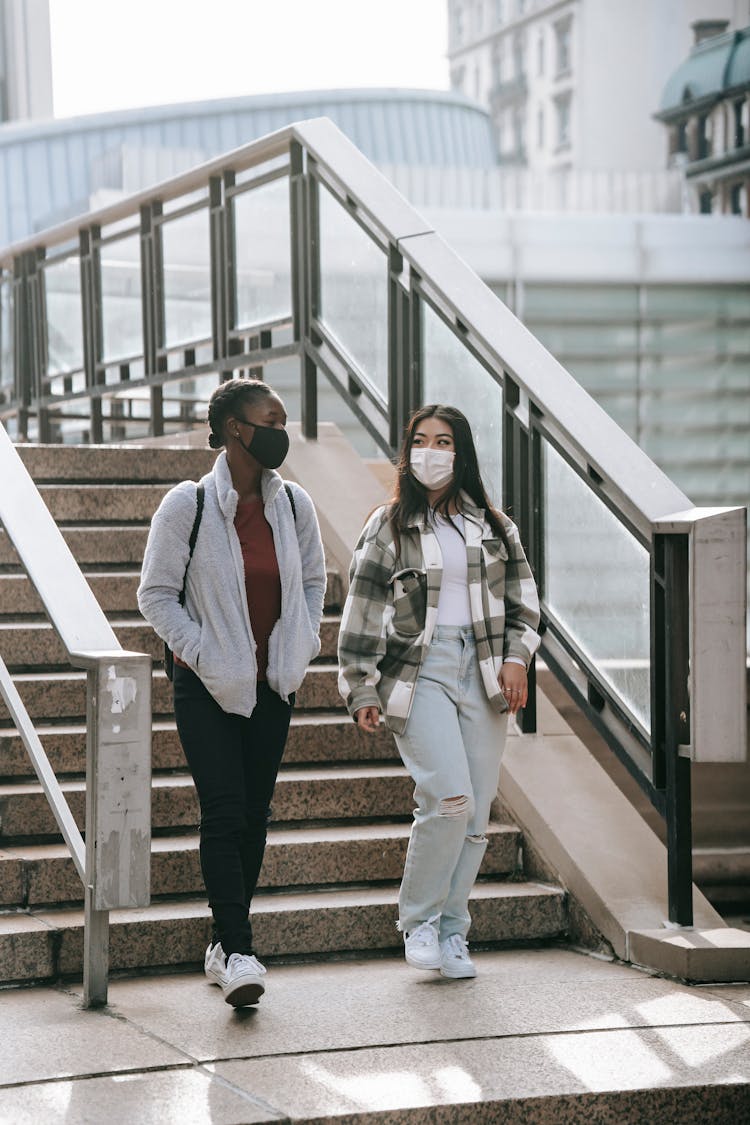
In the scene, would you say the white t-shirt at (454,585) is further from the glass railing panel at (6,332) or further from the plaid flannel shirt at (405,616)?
the glass railing panel at (6,332)

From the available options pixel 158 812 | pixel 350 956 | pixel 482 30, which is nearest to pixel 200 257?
pixel 158 812

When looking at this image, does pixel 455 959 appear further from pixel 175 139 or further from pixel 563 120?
pixel 563 120

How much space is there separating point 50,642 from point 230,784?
2.34ft

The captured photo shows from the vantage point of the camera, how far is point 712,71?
159 feet

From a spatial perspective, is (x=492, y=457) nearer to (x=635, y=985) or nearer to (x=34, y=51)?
(x=635, y=985)

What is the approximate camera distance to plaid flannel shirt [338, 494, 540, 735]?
190 inches

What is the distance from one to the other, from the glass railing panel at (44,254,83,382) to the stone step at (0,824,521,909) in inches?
223

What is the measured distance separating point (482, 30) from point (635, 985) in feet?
323

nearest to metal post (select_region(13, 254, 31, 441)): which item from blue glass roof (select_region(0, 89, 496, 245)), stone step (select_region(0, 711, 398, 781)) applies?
stone step (select_region(0, 711, 398, 781))

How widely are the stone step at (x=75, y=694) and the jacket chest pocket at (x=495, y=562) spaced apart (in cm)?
124

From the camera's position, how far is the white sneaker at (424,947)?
191 inches

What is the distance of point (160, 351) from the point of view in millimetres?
9719

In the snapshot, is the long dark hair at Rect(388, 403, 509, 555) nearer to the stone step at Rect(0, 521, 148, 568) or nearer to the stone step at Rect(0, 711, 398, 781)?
the stone step at Rect(0, 711, 398, 781)

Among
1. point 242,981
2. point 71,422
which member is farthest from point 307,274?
point 242,981
